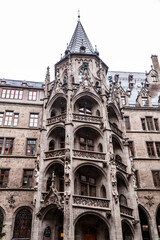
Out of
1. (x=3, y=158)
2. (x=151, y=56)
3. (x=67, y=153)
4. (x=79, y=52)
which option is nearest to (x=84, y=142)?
(x=67, y=153)

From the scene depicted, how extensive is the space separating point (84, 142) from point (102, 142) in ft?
6.37

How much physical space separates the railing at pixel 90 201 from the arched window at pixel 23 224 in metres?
5.71

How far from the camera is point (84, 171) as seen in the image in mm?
21922

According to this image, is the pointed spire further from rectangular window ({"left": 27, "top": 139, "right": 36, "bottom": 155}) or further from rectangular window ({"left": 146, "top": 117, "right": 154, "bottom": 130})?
rectangular window ({"left": 27, "top": 139, "right": 36, "bottom": 155})

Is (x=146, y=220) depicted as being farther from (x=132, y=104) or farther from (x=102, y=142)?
(x=132, y=104)

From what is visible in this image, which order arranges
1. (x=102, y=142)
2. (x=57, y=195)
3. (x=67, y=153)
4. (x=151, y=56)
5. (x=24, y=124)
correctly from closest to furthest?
1. (x=57, y=195)
2. (x=67, y=153)
3. (x=102, y=142)
4. (x=24, y=124)
5. (x=151, y=56)

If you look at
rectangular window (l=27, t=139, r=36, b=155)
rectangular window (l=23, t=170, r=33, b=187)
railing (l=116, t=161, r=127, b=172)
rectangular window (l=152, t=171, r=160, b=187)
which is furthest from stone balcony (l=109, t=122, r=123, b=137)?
rectangular window (l=23, t=170, r=33, b=187)

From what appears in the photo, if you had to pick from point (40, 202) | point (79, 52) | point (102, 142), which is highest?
point (79, 52)

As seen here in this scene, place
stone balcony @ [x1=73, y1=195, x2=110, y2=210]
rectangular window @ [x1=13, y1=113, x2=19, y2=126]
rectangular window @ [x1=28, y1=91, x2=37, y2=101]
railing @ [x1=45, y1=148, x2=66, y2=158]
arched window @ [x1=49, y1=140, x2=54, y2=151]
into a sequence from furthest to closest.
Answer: rectangular window @ [x1=28, y1=91, x2=37, y2=101]
rectangular window @ [x1=13, y1=113, x2=19, y2=126]
arched window @ [x1=49, y1=140, x2=54, y2=151]
railing @ [x1=45, y1=148, x2=66, y2=158]
stone balcony @ [x1=73, y1=195, x2=110, y2=210]

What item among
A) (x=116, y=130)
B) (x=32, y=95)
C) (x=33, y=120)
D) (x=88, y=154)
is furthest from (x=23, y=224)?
(x=32, y=95)

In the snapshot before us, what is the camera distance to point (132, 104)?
3117 cm

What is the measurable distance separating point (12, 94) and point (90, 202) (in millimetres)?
16386

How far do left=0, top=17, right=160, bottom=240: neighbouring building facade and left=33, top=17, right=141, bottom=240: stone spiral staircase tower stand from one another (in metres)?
0.08

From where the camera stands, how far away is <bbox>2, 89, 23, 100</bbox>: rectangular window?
1134 inches
